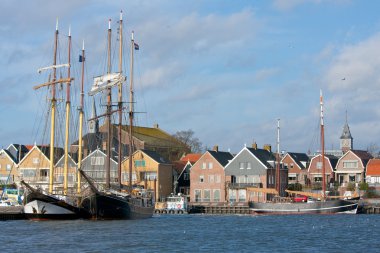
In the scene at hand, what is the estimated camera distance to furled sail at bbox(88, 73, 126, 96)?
303ft

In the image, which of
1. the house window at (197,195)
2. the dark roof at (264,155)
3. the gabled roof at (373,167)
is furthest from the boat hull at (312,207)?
the gabled roof at (373,167)

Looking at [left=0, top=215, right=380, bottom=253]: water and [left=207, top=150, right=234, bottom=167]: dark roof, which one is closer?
[left=0, top=215, right=380, bottom=253]: water

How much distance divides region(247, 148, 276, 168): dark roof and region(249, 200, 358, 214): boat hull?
1928 cm

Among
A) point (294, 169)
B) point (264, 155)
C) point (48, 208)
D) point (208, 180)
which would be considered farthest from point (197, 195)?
point (48, 208)

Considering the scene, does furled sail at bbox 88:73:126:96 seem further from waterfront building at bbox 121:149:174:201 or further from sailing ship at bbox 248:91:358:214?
waterfront building at bbox 121:149:174:201

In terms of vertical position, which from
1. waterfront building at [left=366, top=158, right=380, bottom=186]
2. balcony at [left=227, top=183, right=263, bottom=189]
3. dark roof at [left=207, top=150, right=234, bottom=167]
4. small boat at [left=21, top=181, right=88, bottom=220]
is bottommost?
small boat at [left=21, top=181, right=88, bottom=220]

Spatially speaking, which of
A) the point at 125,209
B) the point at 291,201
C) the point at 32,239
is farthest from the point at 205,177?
the point at 32,239

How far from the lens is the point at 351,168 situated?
136 metres

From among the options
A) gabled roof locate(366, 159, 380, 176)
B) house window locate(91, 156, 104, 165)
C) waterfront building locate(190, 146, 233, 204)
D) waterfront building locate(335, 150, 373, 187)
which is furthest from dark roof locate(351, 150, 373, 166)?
house window locate(91, 156, 104, 165)

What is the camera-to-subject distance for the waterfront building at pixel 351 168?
135 m

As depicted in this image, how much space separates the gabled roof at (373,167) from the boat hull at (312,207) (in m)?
26.5

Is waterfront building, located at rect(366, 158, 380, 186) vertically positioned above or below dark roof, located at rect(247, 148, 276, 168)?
below

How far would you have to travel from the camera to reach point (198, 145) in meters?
183

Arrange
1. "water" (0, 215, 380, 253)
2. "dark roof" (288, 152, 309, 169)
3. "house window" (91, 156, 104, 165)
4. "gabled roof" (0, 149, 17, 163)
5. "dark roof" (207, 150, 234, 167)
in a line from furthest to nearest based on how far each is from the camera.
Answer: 1. "gabled roof" (0, 149, 17, 163)
2. "dark roof" (288, 152, 309, 169)
3. "dark roof" (207, 150, 234, 167)
4. "house window" (91, 156, 104, 165)
5. "water" (0, 215, 380, 253)
